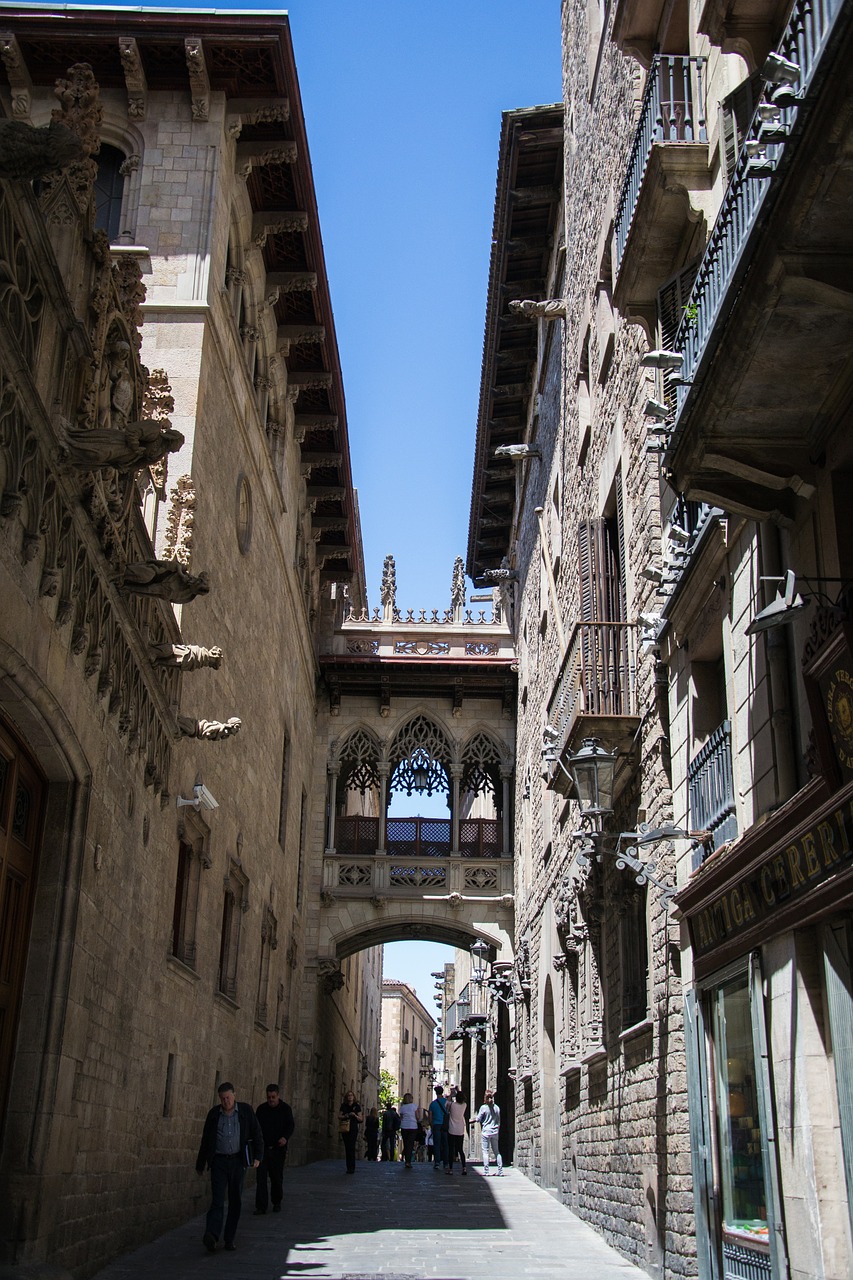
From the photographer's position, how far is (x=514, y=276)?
2303 centimetres

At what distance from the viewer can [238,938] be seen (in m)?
17.5

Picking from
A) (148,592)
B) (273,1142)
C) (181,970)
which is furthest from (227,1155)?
(148,592)

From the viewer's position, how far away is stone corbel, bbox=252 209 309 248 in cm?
1827

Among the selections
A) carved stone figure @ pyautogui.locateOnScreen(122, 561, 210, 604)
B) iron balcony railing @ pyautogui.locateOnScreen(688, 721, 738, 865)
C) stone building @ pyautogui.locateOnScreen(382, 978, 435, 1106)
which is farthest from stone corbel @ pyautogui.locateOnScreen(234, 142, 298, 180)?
stone building @ pyautogui.locateOnScreen(382, 978, 435, 1106)

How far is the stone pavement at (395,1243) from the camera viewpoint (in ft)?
32.5

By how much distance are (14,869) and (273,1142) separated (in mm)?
6905

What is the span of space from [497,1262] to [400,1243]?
1.46 metres

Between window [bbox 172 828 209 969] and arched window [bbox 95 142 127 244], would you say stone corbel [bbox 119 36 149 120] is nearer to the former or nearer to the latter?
arched window [bbox 95 142 127 244]

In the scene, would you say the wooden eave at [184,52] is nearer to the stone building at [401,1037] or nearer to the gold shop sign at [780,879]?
the gold shop sign at [780,879]

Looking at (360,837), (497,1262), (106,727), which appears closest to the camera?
(106,727)

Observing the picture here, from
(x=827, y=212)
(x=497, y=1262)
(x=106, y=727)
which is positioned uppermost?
(x=827, y=212)

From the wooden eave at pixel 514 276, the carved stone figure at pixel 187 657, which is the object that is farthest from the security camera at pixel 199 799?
the wooden eave at pixel 514 276

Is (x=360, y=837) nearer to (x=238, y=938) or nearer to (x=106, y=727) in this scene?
(x=238, y=938)

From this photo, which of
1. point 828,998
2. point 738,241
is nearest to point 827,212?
point 738,241
